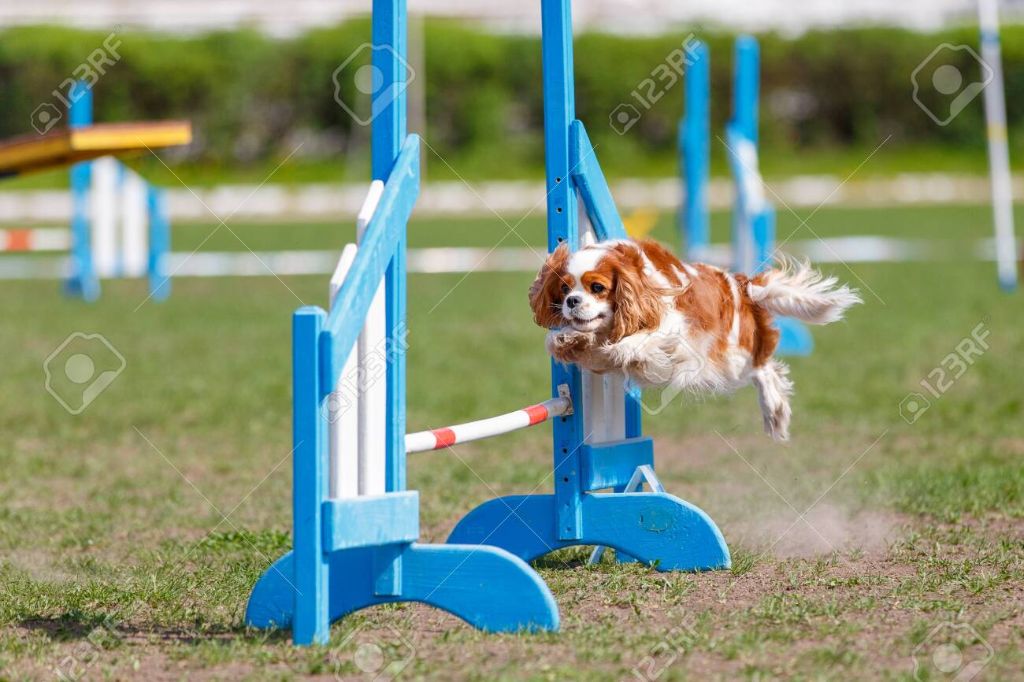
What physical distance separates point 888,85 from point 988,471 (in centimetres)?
3058

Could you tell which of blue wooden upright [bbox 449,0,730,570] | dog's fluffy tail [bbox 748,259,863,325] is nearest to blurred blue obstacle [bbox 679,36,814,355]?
dog's fluffy tail [bbox 748,259,863,325]

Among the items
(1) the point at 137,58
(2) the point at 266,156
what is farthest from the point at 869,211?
(1) the point at 137,58

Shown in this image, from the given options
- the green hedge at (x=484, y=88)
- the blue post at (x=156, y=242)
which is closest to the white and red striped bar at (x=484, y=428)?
the blue post at (x=156, y=242)

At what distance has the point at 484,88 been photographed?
34.8 meters

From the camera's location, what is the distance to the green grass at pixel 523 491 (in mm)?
3572

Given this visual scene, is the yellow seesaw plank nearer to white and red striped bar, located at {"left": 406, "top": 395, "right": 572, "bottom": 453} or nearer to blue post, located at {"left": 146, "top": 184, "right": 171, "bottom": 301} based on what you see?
white and red striped bar, located at {"left": 406, "top": 395, "right": 572, "bottom": 453}

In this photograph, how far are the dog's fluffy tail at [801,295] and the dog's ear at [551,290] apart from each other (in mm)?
862

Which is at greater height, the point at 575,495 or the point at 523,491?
the point at 575,495

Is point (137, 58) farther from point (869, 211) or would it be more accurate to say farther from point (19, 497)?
point (19, 497)

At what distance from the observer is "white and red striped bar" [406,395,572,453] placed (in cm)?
392
